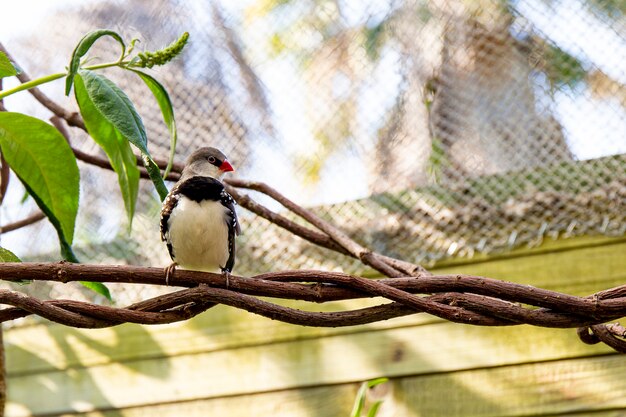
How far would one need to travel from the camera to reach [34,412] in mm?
2209

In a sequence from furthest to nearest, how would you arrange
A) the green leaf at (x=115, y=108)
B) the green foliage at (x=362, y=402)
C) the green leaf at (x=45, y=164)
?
the green foliage at (x=362, y=402)
the green leaf at (x=45, y=164)
the green leaf at (x=115, y=108)

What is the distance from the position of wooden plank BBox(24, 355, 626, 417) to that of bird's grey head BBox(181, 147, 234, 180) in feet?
1.79

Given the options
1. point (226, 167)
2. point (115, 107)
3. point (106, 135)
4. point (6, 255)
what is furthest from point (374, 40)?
point (6, 255)

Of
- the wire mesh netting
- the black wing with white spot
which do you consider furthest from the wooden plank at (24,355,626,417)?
the black wing with white spot

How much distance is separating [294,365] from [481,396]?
44 centimetres

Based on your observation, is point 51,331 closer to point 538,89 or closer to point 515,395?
point 515,395

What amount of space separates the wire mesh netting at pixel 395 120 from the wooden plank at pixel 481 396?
0.28 m

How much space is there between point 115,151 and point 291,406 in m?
0.78

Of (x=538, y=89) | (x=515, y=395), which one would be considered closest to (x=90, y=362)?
(x=515, y=395)

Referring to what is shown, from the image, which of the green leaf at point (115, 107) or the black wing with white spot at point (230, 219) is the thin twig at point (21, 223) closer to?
the black wing with white spot at point (230, 219)

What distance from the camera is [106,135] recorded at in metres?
1.53

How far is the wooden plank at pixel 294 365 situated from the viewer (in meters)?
1.88

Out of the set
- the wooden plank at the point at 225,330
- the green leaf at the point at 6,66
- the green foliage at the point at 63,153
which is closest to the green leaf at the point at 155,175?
the green foliage at the point at 63,153

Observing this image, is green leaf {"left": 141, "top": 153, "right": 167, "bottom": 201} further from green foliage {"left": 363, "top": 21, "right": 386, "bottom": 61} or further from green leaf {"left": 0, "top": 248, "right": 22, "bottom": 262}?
green foliage {"left": 363, "top": 21, "right": 386, "bottom": 61}
